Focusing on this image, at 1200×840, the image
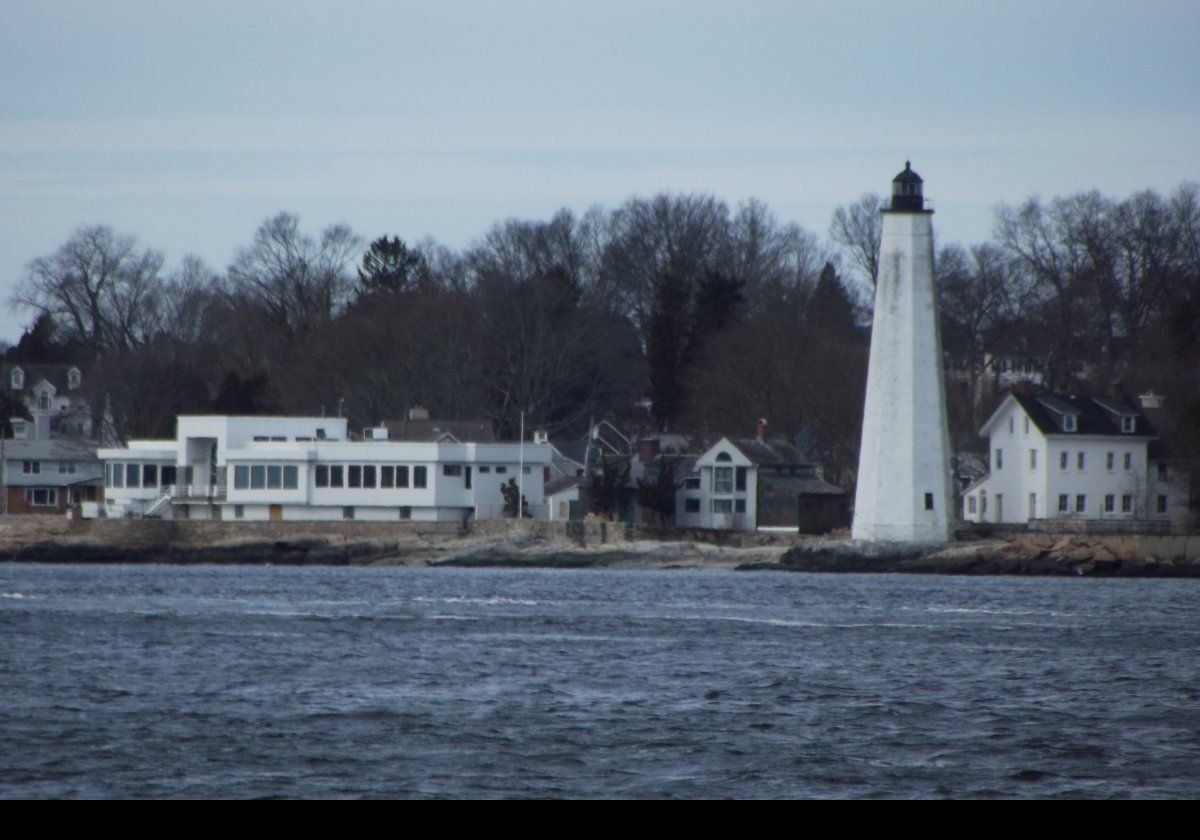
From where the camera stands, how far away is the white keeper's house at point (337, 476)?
63250mm

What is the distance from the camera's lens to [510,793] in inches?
567

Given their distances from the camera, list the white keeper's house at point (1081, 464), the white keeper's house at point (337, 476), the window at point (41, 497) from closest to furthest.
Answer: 1. the white keeper's house at point (1081, 464)
2. the white keeper's house at point (337, 476)
3. the window at point (41, 497)

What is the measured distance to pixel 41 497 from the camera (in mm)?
74438

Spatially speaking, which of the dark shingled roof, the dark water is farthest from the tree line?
the dark water

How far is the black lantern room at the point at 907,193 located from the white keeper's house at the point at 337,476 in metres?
17.5

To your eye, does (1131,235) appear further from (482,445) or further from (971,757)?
(971,757)

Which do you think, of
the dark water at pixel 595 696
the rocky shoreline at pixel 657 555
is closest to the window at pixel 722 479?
the rocky shoreline at pixel 657 555

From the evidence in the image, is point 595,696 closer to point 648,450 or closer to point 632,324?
point 648,450

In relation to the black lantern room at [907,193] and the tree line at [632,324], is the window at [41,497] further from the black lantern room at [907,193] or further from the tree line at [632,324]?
the black lantern room at [907,193]

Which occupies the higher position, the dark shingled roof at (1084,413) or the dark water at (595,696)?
the dark shingled roof at (1084,413)

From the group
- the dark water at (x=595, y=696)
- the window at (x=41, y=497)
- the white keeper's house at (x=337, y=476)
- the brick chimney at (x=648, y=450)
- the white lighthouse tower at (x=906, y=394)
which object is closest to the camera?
the dark water at (x=595, y=696)

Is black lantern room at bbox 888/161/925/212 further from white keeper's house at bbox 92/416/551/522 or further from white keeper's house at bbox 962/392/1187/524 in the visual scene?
white keeper's house at bbox 92/416/551/522

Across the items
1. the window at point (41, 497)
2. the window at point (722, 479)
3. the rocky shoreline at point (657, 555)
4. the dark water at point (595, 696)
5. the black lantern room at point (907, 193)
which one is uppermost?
the black lantern room at point (907, 193)
